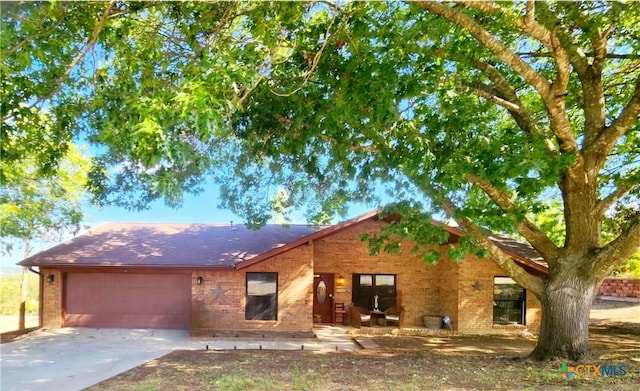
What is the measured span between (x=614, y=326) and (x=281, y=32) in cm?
1820

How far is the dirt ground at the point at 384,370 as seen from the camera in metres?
8.33

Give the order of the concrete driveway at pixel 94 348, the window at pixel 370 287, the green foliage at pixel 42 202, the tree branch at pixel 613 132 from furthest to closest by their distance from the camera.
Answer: the window at pixel 370 287, the green foliage at pixel 42 202, the tree branch at pixel 613 132, the concrete driveway at pixel 94 348

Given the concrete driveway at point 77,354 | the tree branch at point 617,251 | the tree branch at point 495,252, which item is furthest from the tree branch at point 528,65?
the concrete driveway at point 77,354

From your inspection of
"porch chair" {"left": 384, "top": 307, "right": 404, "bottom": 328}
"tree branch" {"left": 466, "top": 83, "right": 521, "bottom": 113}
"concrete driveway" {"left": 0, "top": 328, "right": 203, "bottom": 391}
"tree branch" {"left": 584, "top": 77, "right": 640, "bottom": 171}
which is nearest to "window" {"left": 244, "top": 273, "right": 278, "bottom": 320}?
"concrete driveway" {"left": 0, "top": 328, "right": 203, "bottom": 391}

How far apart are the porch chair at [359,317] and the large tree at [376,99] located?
6.10 metres

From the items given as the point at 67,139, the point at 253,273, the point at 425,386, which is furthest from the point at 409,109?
the point at 253,273

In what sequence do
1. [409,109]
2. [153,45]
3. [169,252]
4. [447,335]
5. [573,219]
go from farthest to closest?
1. [169,252]
2. [447,335]
3. [573,219]
4. [409,109]
5. [153,45]

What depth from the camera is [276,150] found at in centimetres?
1095

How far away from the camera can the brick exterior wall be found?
15.7 m

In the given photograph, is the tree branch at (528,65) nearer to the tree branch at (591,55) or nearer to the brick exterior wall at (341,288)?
the tree branch at (591,55)

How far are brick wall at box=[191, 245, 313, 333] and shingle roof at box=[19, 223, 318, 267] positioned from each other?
0.61m

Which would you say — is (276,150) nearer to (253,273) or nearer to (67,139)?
(67,139)

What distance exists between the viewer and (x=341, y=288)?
17.4 meters

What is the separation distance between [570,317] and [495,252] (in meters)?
2.13
